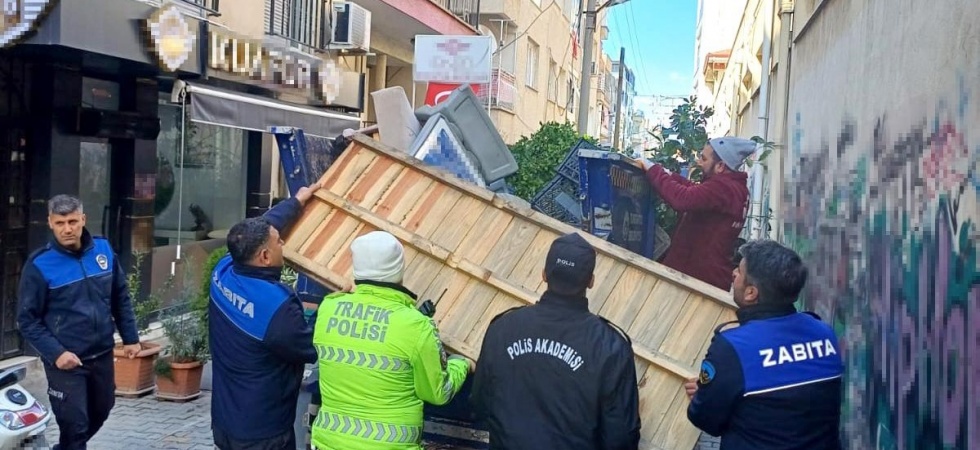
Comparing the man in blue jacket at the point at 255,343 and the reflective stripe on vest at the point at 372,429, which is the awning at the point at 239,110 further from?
the reflective stripe on vest at the point at 372,429

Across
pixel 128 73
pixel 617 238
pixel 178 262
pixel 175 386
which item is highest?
pixel 128 73

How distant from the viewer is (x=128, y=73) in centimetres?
856

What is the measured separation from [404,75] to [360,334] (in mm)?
16596

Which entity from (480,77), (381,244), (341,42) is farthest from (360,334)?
(341,42)

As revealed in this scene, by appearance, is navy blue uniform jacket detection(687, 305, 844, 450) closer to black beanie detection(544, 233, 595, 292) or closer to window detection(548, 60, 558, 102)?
black beanie detection(544, 233, 595, 292)

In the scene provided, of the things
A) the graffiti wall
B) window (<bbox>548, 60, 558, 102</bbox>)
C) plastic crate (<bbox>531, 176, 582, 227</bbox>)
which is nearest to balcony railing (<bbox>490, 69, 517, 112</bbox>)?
window (<bbox>548, 60, 558, 102</bbox>)

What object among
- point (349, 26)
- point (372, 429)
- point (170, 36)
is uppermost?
point (349, 26)

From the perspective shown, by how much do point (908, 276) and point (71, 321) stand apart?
13.7 ft

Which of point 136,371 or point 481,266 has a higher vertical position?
point 481,266

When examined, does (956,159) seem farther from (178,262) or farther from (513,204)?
(178,262)

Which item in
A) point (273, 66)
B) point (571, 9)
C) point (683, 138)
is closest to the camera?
point (683, 138)

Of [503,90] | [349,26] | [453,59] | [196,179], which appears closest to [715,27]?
[503,90]

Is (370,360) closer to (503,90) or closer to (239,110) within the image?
(239,110)

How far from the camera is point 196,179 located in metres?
10.7
